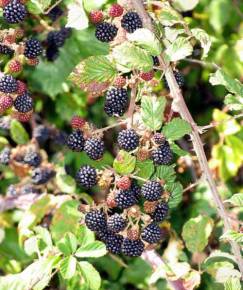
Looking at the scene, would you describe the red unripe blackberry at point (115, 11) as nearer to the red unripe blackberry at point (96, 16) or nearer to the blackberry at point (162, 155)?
the red unripe blackberry at point (96, 16)

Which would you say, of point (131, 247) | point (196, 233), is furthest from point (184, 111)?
point (196, 233)

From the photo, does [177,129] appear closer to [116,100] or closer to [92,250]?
[116,100]

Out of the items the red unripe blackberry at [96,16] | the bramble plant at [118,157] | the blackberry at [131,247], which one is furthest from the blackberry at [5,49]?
the blackberry at [131,247]

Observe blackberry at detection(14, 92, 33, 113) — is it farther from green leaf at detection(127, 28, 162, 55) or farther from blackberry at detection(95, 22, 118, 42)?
green leaf at detection(127, 28, 162, 55)

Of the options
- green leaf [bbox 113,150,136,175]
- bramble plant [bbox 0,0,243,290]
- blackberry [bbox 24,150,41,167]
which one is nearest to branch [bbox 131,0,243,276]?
bramble plant [bbox 0,0,243,290]

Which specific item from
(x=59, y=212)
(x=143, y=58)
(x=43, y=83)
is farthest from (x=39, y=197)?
(x=143, y=58)

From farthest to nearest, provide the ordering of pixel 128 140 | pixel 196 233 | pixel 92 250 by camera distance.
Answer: pixel 196 233, pixel 92 250, pixel 128 140
